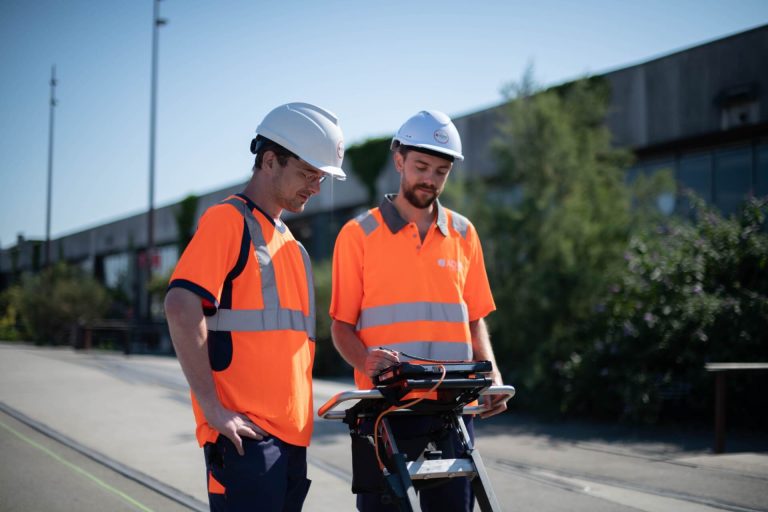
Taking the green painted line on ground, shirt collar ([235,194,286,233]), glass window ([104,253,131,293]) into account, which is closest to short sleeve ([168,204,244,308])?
shirt collar ([235,194,286,233])

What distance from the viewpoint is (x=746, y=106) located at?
13.9 metres

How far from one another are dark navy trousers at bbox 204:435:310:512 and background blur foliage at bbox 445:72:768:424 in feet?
26.6

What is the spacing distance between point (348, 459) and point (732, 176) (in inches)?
431

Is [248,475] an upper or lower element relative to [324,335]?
upper

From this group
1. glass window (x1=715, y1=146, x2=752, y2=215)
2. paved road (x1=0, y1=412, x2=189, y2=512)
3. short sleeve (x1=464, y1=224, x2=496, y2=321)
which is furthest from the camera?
glass window (x1=715, y1=146, x2=752, y2=215)

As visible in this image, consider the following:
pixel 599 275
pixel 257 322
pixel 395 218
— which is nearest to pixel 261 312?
pixel 257 322

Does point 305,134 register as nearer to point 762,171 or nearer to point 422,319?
point 422,319

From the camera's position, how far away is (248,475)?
2.52 metres

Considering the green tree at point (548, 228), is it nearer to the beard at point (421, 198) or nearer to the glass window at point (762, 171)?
the glass window at point (762, 171)

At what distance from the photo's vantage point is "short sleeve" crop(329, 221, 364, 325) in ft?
11.5

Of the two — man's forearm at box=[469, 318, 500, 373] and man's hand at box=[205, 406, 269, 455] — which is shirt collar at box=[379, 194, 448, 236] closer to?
man's forearm at box=[469, 318, 500, 373]

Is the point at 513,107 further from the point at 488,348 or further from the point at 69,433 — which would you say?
the point at 488,348

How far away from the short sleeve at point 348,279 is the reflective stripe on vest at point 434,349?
0.74 ft

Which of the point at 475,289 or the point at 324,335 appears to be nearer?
the point at 475,289
